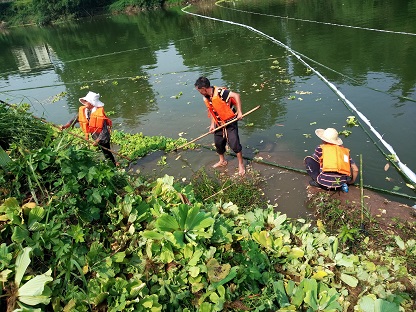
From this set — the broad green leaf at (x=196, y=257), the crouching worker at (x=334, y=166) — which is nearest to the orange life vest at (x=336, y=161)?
the crouching worker at (x=334, y=166)

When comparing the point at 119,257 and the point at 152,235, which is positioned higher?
the point at 152,235

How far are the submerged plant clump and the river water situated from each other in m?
2.16

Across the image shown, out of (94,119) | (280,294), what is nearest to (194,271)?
(280,294)

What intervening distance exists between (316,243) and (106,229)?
1805mm

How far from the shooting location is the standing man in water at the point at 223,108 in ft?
16.5

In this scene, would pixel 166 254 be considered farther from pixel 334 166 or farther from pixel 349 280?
pixel 334 166

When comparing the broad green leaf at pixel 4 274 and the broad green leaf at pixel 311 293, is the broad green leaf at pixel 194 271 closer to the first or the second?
the broad green leaf at pixel 311 293

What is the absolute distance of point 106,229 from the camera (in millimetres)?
2373

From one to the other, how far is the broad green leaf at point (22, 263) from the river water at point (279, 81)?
271cm

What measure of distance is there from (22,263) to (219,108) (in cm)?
387

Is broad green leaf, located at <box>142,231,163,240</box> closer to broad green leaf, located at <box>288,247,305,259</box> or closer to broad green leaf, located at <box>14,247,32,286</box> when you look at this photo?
broad green leaf, located at <box>14,247,32,286</box>

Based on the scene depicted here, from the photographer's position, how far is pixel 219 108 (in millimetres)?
5184

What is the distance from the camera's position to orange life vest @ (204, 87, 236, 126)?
5105 mm

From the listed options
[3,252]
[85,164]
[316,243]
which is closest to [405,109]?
[316,243]
